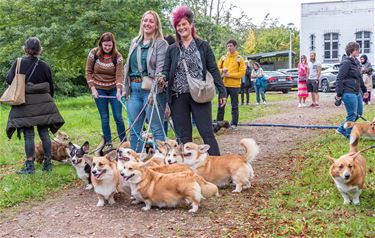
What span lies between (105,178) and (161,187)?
0.68 m

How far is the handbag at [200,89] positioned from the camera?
5641mm

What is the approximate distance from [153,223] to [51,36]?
12.4m

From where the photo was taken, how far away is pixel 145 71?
6.29 m

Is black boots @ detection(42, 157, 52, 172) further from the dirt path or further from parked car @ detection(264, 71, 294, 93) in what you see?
parked car @ detection(264, 71, 294, 93)

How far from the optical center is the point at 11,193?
588 cm

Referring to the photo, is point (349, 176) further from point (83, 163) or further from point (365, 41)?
point (365, 41)

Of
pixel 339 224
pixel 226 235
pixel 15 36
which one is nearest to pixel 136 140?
pixel 226 235

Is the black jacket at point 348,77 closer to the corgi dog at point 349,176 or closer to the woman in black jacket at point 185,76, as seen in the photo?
the woman in black jacket at point 185,76

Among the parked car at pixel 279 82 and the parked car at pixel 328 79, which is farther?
the parked car at pixel 279 82

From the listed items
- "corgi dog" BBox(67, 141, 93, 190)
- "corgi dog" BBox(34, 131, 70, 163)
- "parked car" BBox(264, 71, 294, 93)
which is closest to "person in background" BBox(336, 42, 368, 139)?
"corgi dog" BBox(67, 141, 93, 190)

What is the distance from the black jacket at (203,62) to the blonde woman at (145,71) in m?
0.20

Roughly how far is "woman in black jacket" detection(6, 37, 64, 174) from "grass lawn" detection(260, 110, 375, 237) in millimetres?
3204

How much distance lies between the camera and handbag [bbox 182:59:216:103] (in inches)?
222

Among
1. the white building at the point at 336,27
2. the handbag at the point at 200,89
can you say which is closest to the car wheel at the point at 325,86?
the white building at the point at 336,27
